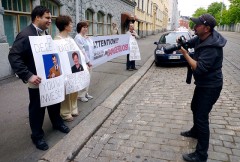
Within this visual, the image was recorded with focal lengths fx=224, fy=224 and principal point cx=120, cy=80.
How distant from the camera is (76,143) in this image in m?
3.38

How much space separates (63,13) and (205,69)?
29.5ft

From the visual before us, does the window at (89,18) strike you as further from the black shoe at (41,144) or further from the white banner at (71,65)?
the black shoe at (41,144)

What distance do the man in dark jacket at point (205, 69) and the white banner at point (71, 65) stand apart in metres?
1.92

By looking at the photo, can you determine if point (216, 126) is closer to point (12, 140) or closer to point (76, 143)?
point (76, 143)

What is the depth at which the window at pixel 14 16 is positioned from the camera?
7.22 meters

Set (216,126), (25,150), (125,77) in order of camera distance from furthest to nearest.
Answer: (125,77), (216,126), (25,150)

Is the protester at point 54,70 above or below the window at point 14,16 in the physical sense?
below

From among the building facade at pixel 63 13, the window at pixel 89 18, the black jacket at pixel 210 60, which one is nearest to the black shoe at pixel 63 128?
the black jacket at pixel 210 60

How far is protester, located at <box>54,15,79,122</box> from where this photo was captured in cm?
386

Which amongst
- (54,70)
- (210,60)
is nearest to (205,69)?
(210,60)

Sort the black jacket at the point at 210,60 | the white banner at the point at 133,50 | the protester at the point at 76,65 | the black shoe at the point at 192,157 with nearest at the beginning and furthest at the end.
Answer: the black jacket at the point at 210,60 < the black shoe at the point at 192,157 < the protester at the point at 76,65 < the white banner at the point at 133,50

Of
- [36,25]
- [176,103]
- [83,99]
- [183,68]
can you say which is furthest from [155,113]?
[183,68]

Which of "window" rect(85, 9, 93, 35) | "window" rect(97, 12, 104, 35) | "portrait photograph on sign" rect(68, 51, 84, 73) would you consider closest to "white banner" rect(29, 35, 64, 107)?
"portrait photograph on sign" rect(68, 51, 84, 73)

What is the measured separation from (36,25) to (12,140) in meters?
1.78
